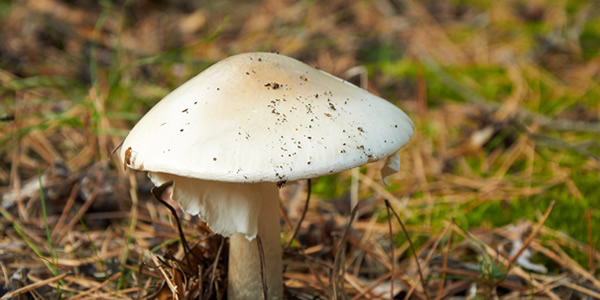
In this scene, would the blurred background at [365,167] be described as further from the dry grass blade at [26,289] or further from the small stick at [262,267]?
the small stick at [262,267]

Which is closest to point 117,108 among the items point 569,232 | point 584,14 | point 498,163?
point 498,163

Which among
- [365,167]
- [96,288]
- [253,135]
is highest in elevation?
[253,135]

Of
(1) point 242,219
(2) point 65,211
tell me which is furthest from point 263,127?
(2) point 65,211

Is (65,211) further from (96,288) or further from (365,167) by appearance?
(365,167)

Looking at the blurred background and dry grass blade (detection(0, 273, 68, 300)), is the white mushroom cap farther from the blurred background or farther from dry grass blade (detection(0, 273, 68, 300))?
dry grass blade (detection(0, 273, 68, 300))

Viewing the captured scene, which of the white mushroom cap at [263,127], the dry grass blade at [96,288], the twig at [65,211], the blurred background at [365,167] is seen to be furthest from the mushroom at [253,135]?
the twig at [65,211]
